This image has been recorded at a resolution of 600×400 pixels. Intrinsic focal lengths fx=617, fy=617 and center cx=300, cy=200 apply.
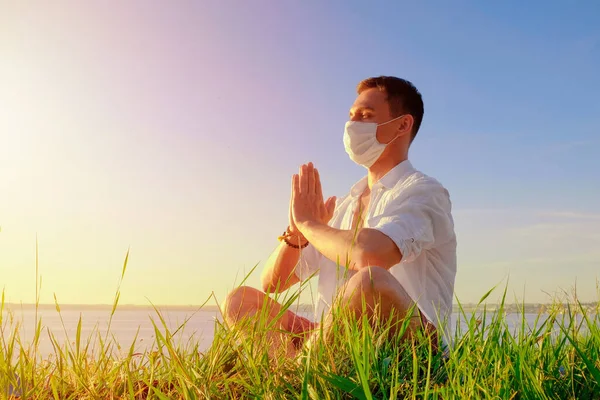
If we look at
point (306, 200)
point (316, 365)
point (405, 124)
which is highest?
point (405, 124)

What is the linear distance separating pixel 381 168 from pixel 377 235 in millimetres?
1313

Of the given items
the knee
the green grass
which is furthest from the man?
the green grass

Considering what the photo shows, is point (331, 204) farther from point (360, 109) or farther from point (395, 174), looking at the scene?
point (360, 109)

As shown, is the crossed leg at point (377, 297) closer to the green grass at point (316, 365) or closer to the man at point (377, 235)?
the man at point (377, 235)

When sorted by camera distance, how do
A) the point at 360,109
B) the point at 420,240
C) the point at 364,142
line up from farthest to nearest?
the point at 360,109 → the point at 364,142 → the point at 420,240

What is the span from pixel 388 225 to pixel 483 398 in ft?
4.72

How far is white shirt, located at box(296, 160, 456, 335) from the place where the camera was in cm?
367

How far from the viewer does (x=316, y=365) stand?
238 centimetres

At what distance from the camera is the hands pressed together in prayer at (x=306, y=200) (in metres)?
3.94

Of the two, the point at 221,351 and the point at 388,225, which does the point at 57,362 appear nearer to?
the point at 221,351

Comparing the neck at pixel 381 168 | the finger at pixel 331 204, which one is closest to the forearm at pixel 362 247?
the finger at pixel 331 204

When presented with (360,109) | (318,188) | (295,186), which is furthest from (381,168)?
(295,186)

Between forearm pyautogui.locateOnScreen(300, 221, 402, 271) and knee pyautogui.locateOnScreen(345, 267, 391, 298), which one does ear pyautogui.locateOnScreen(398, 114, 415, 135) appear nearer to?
forearm pyautogui.locateOnScreen(300, 221, 402, 271)

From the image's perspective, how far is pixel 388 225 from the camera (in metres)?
3.56
